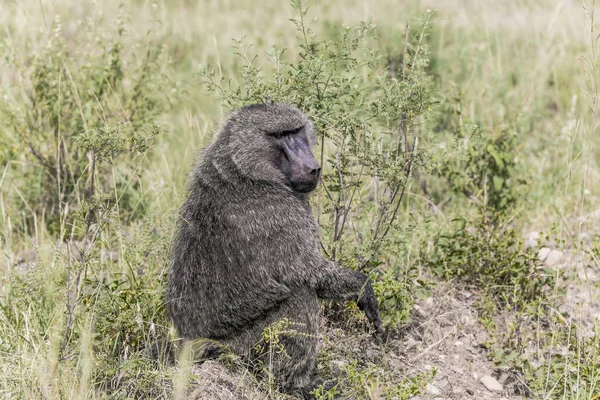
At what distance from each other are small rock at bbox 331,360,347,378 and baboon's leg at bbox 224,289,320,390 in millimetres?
246

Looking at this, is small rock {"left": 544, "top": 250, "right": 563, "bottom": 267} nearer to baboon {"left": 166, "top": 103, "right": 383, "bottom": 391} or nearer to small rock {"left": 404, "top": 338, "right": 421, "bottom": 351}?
small rock {"left": 404, "top": 338, "right": 421, "bottom": 351}

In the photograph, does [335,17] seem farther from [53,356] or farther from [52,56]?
[53,356]

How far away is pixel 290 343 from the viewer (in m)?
3.45

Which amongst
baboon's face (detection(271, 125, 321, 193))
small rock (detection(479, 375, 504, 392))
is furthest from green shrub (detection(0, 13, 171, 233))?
small rock (detection(479, 375, 504, 392))

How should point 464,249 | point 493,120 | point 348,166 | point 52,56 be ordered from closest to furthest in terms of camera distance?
point 348,166 → point 464,249 → point 52,56 → point 493,120

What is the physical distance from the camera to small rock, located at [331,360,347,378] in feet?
12.3

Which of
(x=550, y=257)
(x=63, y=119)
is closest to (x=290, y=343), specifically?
(x=550, y=257)

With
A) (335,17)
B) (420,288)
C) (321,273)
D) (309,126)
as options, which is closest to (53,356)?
(321,273)

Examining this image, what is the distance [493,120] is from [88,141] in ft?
13.4

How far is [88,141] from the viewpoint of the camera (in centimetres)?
315

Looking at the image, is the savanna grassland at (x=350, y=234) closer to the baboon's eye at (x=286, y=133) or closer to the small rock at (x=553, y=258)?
the small rock at (x=553, y=258)

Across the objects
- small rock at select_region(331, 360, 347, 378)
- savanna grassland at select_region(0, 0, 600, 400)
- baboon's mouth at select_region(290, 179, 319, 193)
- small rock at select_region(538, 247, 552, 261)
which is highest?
baboon's mouth at select_region(290, 179, 319, 193)

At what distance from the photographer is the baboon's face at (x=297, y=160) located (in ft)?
11.5

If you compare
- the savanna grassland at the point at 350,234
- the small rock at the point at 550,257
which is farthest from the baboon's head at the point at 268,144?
the small rock at the point at 550,257
